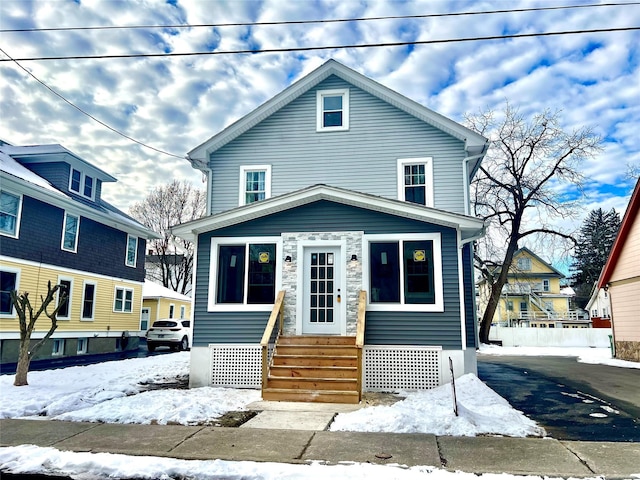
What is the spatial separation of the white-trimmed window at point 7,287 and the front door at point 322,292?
9.99 meters

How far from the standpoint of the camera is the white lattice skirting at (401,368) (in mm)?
8906

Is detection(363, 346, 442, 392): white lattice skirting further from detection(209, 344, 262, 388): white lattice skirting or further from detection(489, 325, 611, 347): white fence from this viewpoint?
detection(489, 325, 611, 347): white fence

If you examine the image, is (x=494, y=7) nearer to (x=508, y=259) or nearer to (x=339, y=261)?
(x=339, y=261)

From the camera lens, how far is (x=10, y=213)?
14.0 meters

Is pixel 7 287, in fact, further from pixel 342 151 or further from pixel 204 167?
pixel 342 151

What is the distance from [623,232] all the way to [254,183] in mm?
13042

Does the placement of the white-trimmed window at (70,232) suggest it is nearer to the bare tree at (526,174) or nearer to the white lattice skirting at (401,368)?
the white lattice skirting at (401,368)

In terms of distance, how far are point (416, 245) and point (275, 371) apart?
12.5 feet

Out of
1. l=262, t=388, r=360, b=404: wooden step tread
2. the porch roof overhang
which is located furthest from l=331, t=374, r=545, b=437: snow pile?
the porch roof overhang

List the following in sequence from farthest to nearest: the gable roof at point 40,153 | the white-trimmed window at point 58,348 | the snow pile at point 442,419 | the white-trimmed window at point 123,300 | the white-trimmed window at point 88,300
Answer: the white-trimmed window at point 123,300
the white-trimmed window at point 88,300
the gable roof at point 40,153
the white-trimmed window at point 58,348
the snow pile at point 442,419

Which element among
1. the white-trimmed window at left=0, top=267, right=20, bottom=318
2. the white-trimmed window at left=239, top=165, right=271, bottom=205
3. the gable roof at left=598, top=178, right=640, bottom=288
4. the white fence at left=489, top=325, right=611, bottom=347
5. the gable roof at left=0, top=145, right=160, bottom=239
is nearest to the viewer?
the white-trimmed window at left=239, top=165, right=271, bottom=205

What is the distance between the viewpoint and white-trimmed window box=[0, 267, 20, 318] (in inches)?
535

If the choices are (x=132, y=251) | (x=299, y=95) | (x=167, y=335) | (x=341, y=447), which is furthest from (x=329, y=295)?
(x=132, y=251)

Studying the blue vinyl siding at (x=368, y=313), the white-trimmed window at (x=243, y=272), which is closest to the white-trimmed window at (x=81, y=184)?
the blue vinyl siding at (x=368, y=313)
